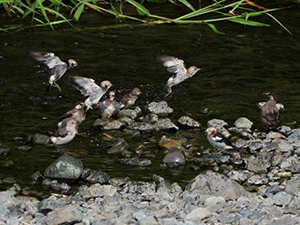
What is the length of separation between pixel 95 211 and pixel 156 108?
385cm

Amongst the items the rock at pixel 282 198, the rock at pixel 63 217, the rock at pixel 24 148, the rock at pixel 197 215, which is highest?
the rock at pixel 63 217

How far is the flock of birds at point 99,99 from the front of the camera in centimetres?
1134

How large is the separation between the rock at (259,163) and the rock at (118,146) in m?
1.54

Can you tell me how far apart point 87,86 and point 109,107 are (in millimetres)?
620

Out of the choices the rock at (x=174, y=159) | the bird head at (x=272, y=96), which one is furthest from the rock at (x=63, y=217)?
the bird head at (x=272, y=96)

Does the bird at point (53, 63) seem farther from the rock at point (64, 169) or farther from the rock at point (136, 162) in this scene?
the rock at point (64, 169)

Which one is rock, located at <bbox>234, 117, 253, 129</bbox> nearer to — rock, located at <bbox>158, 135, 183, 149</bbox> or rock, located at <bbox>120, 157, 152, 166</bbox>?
rock, located at <bbox>158, 135, 183, 149</bbox>

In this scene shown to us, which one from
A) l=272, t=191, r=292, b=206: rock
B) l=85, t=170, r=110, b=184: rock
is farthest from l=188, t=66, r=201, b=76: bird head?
l=272, t=191, r=292, b=206: rock

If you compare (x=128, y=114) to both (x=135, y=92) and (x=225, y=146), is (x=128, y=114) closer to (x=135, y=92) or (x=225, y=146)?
(x=135, y=92)

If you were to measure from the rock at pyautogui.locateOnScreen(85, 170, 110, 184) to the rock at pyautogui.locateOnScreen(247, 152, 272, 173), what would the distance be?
1.67 m

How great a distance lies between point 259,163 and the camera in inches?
418

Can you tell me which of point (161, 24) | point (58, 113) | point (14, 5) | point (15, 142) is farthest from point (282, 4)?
point (15, 142)

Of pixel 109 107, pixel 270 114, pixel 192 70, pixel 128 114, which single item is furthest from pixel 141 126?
pixel 192 70

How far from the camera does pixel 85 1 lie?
49.6 feet
